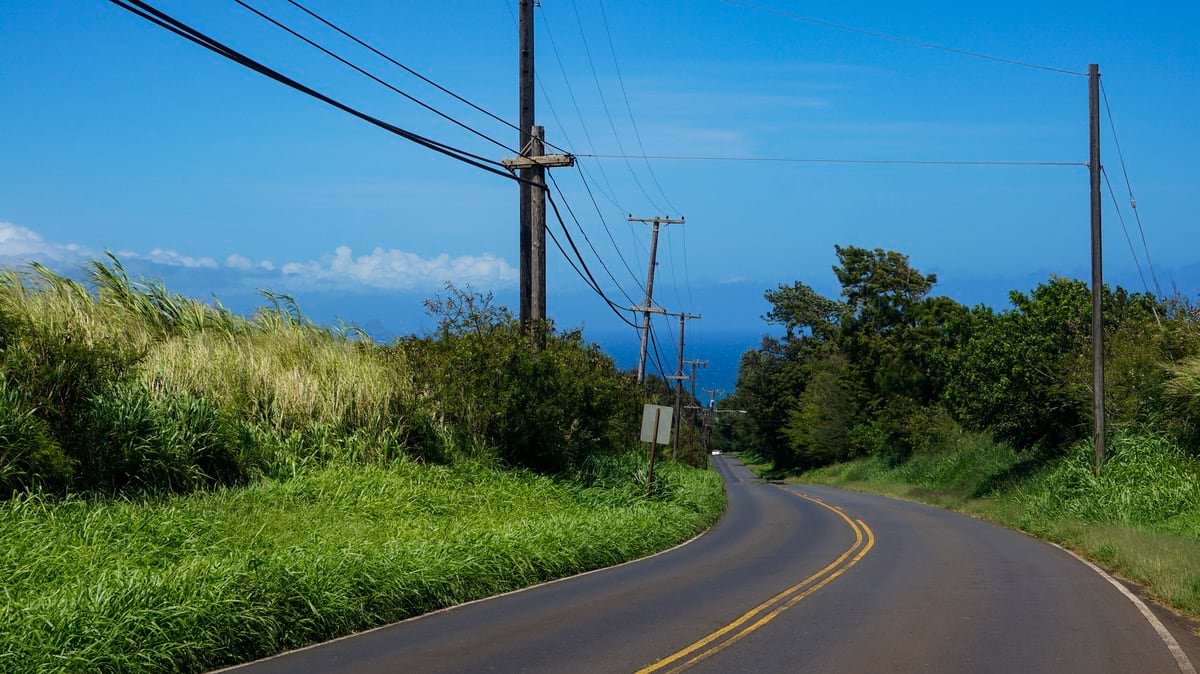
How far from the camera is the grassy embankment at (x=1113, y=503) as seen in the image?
1703cm

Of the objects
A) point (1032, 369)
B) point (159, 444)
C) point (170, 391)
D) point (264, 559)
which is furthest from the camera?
point (1032, 369)

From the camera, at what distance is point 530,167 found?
79.0 ft

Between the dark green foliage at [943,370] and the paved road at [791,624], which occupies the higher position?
the dark green foliage at [943,370]

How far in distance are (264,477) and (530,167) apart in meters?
9.43

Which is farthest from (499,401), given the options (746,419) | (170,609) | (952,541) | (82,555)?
(746,419)

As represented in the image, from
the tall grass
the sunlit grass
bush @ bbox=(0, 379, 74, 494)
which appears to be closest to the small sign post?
the tall grass

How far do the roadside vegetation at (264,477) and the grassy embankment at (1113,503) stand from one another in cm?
838

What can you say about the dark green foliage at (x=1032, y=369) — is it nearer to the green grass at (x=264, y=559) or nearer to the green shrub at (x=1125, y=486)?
the green shrub at (x=1125, y=486)

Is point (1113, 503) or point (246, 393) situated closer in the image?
point (246, 393)

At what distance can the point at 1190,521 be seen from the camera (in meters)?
22.4

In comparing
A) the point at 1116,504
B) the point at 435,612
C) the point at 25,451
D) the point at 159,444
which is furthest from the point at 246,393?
the point at 1116,504

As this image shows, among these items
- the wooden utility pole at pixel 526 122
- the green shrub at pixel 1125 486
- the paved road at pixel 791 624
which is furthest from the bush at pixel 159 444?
the green shrub at pixel 1125 486

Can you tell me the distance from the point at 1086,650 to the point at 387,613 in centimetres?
741

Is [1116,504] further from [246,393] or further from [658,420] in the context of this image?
[246,393]
